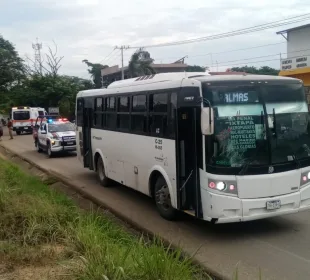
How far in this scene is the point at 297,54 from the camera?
32.5 meters

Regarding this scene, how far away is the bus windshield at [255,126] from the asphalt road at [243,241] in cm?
128

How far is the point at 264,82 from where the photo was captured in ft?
Result: 23.2

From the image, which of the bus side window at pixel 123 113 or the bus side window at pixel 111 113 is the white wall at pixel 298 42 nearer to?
the bus side window at pixel 111 113

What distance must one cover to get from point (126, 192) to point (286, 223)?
452cm

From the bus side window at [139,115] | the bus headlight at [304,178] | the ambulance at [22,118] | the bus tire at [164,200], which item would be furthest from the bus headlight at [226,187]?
the ambulance at [22,118]

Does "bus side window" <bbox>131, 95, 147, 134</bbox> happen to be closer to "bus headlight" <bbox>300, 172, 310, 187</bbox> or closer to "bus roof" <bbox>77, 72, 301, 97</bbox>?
"bus roof" <bbox>77, 72, 301, 97</bbox>

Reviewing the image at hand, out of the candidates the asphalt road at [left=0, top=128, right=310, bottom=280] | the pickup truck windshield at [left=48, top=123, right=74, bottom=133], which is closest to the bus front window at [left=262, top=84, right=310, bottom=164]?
the asphalt road at [left=0, top=128, right=310, bottom=280]

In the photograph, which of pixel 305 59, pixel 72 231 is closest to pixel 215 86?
pixel 72 231

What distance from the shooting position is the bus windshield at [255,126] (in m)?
6.67

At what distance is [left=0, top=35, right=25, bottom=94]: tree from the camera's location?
5650cm

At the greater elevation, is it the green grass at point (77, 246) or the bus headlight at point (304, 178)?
the bus headlight at point (304, 178)

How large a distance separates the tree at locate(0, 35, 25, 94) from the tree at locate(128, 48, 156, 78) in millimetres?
17768

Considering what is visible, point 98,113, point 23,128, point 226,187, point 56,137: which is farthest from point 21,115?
point 226,187

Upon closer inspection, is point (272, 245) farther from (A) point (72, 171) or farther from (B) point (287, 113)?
(A) point (72, 171)
